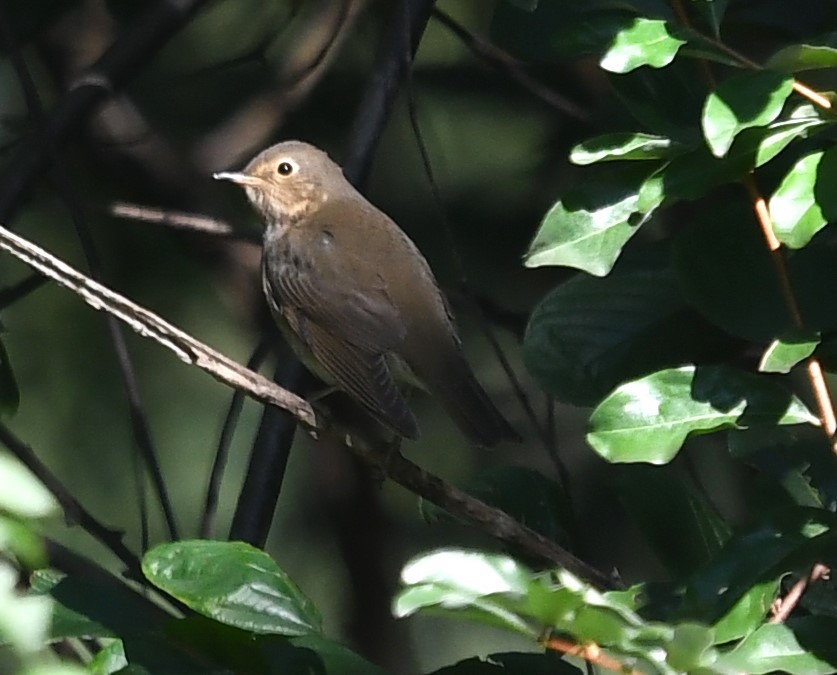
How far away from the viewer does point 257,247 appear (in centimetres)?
456

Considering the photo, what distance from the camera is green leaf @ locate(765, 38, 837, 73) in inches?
65.7

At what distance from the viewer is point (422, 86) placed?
471cm

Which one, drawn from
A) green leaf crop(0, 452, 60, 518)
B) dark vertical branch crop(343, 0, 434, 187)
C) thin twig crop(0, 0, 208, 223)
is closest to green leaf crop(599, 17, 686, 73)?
green leaf crop(0, 452, 60, 518)

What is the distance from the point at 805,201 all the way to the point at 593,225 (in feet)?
1.01

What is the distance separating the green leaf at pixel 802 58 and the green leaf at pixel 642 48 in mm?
132

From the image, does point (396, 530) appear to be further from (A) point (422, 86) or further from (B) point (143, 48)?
(B) point (143, 48)

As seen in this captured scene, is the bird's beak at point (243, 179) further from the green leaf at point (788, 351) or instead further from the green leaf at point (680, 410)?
the green leaf at point (788, 351)

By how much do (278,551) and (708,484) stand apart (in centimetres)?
152

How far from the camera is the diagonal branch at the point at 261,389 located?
6.06 feet

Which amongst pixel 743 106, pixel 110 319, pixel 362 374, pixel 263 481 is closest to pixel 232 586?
pixel 743 106

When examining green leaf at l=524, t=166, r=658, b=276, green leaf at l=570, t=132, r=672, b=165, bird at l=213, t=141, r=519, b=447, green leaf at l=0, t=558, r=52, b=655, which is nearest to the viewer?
green leaf at l=0, t=558, r=52, b=655

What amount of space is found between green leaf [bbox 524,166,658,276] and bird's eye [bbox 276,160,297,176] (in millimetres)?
2363

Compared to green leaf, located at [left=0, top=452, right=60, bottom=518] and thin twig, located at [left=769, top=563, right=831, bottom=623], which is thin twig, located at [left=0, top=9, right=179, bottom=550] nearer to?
thin twig, located at [left=769, top=563, right=831, bottom=623]

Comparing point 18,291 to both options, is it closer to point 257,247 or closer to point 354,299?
point 354,299
